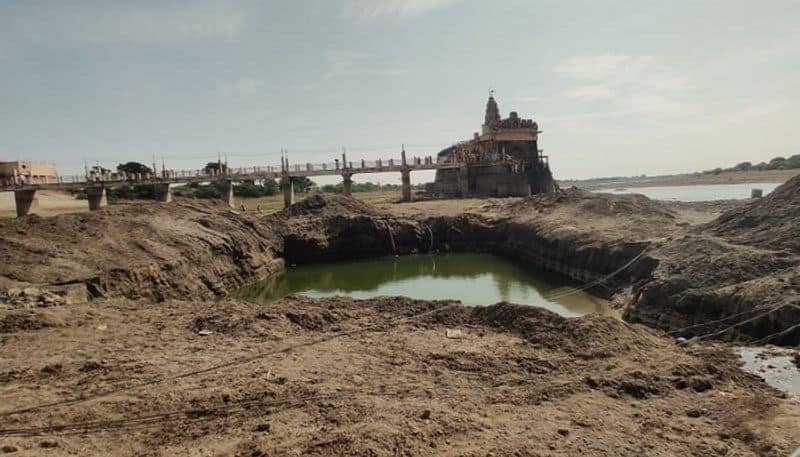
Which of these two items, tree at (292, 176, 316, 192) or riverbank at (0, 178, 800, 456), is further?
tree at (292, 176, 316, 192)

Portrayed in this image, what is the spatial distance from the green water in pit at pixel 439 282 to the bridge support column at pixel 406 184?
49.2 feet

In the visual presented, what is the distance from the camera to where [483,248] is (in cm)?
2922

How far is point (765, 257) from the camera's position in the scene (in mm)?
11000

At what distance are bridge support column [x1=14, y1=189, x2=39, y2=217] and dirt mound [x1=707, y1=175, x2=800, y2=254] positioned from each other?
126ft

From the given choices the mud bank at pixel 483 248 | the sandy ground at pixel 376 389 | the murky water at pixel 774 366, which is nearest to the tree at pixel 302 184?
the mud bank at pixel 483 248

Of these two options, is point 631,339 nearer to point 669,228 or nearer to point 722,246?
point 722,246

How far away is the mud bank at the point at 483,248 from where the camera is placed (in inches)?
421

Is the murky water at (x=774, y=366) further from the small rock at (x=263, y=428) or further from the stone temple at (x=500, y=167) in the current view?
the stone temple at (x=500, y=167)

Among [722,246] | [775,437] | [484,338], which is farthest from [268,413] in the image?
[722,246]

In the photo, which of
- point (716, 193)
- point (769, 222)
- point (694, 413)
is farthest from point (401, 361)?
point (716, 193)

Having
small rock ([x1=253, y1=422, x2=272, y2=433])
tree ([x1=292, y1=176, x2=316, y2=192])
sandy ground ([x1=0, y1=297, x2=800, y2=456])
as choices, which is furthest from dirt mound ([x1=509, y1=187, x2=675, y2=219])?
tree ([x1=292, y1=176, x2=316, y2=192])

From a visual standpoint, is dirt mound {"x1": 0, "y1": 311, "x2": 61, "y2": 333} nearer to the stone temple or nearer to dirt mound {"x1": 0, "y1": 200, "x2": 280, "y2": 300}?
dirt mound {"x1": 0, "y1": 200, "x2": 280, "y2": 300}

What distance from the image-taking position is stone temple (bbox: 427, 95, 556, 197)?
4219 cm

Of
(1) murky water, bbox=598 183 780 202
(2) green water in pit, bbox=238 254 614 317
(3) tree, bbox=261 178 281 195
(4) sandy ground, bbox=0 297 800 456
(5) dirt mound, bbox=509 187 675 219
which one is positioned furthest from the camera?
(3) tree, bbox=261 178 281 195
